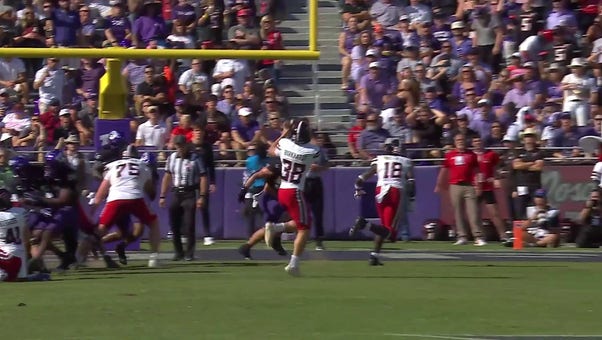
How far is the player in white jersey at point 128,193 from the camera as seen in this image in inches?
650

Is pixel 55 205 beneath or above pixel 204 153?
beneath

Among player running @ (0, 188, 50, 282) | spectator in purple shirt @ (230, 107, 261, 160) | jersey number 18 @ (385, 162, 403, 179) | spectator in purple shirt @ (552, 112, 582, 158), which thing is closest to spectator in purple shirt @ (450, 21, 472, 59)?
spectator in purple shirt @ (552, 112, 582, 158)

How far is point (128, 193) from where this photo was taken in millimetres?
16516

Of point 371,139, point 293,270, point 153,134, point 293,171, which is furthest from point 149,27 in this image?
point 371,139

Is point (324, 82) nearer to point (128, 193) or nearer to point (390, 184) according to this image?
point (390, 184)

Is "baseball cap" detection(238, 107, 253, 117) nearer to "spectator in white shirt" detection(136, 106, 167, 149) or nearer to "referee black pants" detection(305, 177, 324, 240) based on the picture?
"spectator in white shirt" detection(136, 106, 167, 149)

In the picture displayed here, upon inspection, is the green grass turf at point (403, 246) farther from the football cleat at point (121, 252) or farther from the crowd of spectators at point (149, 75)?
the football cleat at point (121, 252)

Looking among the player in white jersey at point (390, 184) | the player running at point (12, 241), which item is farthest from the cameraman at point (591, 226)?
the player running at point (12, 241)

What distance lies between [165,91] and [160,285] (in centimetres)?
750

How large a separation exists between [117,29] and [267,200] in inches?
171

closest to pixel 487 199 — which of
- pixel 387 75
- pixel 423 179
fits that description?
pixel 423 179

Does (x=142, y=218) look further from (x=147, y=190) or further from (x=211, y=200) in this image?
(x=211, y=200)

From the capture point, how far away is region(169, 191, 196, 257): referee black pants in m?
17.6

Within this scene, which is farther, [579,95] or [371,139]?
[579,95]
